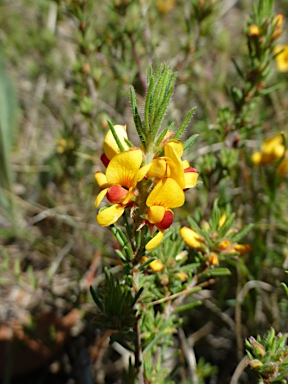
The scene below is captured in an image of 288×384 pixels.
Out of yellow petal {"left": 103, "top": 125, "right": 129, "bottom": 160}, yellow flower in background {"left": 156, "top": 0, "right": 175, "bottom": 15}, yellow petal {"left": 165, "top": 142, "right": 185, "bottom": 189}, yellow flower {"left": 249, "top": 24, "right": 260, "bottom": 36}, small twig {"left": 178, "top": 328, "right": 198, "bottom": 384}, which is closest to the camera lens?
yellow petal {"left": 165, "top": 142, "right": 185, "bottom": 189}

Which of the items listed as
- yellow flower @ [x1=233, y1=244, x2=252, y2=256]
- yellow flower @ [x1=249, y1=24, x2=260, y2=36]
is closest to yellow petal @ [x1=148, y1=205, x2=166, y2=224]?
yellow flower @ [x1=233, y1=244, x2=252, y2=256]

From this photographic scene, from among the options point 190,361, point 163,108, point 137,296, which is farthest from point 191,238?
point 190,361

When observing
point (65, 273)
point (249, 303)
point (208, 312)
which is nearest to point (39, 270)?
point (65, 273)

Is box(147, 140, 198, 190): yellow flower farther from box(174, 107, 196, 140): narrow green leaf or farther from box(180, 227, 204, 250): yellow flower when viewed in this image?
box(180, 227, 204, 250): yellow flower

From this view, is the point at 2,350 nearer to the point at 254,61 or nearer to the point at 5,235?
the point at 5,235

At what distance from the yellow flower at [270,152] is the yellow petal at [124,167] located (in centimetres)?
144

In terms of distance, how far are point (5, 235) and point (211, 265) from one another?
1.69 m

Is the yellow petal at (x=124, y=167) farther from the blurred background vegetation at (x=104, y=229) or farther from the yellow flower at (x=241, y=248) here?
the blurred background vegetation at (x=104, y=229)

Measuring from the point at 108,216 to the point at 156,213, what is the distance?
0.10 meters

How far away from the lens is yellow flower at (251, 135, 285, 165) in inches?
83.5

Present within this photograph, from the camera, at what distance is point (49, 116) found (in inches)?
129

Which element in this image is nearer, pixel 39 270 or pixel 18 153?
pixel 39 270

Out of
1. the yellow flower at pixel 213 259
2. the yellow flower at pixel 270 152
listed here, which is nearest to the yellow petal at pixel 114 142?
the yellow flower at pixel 213 259

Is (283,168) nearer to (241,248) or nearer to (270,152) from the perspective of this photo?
(270,152)
